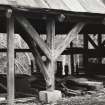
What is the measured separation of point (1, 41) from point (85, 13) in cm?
2273

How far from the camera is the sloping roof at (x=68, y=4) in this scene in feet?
36.7

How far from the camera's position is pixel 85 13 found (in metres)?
12.6

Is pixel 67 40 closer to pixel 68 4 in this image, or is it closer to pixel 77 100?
pixel 68 4

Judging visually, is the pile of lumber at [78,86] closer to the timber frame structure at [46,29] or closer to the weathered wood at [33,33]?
the timber frame structure at [46,29]

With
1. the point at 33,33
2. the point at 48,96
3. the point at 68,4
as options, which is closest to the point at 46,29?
the point at 33,33

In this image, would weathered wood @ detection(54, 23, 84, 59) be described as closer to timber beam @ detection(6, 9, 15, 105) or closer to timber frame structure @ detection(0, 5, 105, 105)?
timber frame structure @ detection(0, 5, 105, 105)

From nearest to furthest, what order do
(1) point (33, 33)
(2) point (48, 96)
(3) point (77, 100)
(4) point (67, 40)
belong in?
(1) point (33, 33), (2) point (48, 96), (3) point (77, 100), (4) point (67, 40)

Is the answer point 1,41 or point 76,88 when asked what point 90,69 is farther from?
point 1,41

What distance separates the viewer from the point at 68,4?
12633mm

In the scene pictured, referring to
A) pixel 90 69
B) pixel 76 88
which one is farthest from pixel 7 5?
pixel 90 69

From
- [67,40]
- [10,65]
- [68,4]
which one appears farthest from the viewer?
[67,40]

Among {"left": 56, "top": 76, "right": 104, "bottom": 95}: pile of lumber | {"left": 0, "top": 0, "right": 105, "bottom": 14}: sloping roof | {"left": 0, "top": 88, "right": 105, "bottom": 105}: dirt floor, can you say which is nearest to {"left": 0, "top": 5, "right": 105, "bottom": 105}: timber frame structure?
{"left": 0, "top": 0, "right": 105, "bottom": 14}: sloping roof

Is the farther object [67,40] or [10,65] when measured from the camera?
[67,40]

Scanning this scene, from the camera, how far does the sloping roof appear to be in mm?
11172
